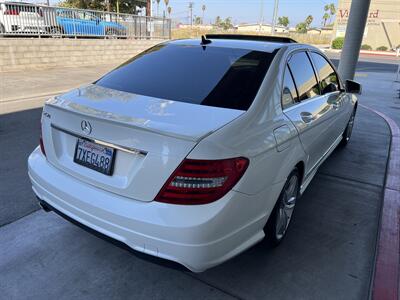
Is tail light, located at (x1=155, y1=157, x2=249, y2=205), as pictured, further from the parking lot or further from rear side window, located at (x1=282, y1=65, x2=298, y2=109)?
rear side window, located at (x1=282, y1=65, x2=298, y2=109)

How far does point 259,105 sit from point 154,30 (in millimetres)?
18977

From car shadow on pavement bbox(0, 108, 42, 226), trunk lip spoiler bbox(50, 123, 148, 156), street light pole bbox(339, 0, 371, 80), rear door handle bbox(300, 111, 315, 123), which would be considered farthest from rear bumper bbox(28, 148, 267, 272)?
street light pole bbox(339, 0, 371, 80)

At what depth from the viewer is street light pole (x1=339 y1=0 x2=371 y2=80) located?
344 inches

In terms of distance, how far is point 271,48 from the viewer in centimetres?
310

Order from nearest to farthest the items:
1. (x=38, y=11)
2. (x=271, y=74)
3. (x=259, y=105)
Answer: (x=259, y=105), (x=271, y=74), (x=38, y=11)

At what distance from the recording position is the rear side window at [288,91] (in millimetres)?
2868

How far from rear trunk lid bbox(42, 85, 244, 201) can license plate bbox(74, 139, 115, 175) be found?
32 millimetres

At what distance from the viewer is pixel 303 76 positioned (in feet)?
11.2

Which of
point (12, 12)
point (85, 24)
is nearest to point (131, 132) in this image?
point (12, 12)

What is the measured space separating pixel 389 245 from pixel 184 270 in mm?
2078

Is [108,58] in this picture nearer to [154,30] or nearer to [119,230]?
[154,30]

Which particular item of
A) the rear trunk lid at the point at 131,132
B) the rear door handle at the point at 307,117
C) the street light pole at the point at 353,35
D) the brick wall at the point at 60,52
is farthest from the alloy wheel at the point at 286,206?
the brick wall at the point at 60,52

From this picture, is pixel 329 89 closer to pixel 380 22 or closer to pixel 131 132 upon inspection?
pixel 131 132

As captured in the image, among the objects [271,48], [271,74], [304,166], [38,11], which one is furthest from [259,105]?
[38,11]
